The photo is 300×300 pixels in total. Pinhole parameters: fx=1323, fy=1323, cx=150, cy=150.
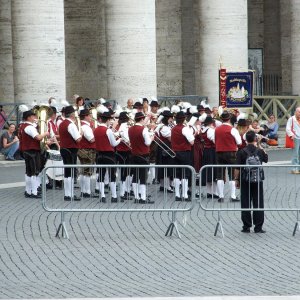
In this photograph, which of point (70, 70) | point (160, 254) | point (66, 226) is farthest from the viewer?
point (70, 70)

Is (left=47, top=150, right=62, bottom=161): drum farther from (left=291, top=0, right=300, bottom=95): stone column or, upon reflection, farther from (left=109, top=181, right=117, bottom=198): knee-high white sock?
(left=291, top=0, right=300, bottom=95): stone column

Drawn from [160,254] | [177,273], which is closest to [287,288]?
[177,273]

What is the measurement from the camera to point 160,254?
18469mm

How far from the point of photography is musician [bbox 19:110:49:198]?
84.2 feet

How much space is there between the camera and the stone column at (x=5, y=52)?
3891 cm

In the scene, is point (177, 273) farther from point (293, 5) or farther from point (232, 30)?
point (293, 5)

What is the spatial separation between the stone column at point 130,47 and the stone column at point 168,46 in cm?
840

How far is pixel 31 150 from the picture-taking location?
26.0 m

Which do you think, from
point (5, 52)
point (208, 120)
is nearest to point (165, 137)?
point (208, 120)

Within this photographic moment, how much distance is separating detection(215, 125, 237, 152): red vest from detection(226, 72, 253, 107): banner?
10319 millimetres

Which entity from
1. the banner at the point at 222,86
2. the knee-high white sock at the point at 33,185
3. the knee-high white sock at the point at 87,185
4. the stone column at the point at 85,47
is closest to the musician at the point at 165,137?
the knee-high white sock at the point at 33,185

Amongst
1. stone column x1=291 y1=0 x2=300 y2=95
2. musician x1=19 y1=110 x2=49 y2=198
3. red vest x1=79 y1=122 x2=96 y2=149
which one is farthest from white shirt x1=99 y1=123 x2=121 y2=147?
stone column x1=291 y1=0 x2=300 y2=95

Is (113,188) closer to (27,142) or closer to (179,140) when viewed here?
(179,140)

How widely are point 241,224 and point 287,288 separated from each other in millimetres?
6140
